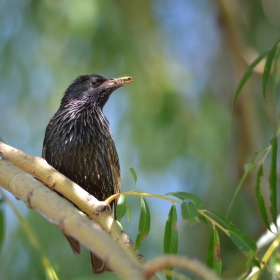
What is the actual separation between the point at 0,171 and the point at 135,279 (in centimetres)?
146

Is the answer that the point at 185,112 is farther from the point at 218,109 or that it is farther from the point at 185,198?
the point at 185,198

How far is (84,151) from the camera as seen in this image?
14.8ft

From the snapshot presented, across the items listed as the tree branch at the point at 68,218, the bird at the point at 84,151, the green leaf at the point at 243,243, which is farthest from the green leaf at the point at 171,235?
the bird at the point at 84,151

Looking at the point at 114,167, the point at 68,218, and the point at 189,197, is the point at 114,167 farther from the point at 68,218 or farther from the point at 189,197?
the point at 68,218

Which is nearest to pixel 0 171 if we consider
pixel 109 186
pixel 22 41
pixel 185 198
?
pixel 185 198

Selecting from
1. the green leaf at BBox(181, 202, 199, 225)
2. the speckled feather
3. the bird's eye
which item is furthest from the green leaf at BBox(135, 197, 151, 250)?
the bird's eye

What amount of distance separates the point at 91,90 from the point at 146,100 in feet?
4.85

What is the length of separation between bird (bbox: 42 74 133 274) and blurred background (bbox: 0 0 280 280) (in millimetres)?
1524

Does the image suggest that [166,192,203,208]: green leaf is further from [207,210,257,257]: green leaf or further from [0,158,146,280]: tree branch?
[0,158,146,280]: tree branch

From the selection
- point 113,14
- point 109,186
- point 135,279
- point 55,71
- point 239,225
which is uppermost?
point 113,14

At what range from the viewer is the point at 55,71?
6863 millimetres

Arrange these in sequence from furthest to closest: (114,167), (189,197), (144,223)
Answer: (114,167), (144,223), (189,197)

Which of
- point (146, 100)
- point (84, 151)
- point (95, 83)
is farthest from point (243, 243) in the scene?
point (146, 100)

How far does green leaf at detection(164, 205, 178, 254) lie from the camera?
2.79 meters
